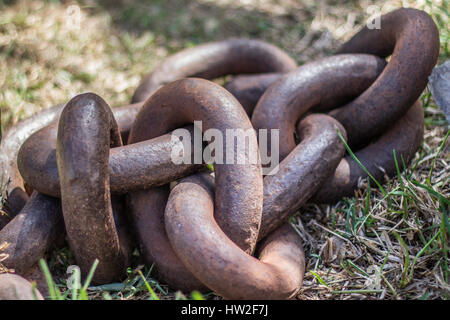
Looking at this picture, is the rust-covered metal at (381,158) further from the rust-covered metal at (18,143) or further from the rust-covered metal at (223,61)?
the rust-covered metal at (18,143)

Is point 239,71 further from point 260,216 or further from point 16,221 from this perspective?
point 16,221

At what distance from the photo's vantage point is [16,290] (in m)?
1.80

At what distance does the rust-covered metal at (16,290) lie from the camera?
178cm

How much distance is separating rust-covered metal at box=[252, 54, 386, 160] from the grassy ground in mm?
499

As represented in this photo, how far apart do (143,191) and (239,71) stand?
1.37 m

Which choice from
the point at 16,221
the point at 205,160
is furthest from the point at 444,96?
the point at 16,221

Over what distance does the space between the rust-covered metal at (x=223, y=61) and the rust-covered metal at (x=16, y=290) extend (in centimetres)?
152

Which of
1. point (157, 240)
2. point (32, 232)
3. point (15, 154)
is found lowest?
point (157, 240)

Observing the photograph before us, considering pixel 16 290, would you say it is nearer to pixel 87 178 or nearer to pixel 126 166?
pixel 87 178

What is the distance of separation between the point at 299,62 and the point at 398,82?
1382mm

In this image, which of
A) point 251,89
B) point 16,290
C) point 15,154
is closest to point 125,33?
point 251,89

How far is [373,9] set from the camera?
4059mm

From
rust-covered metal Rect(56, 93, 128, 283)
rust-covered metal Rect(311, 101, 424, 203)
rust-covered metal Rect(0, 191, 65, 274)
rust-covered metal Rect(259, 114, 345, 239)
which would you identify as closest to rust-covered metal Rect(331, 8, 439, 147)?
rust-covered metal Rect(311, 101, 424, 203)

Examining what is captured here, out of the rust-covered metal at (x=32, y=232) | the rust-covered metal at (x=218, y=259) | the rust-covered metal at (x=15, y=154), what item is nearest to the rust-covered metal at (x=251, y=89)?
the rust-covered metal at (x=218, y=259)
